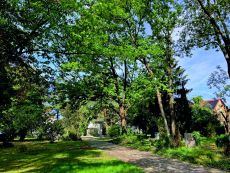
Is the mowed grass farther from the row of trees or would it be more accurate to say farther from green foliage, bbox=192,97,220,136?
green foliage, bbox=192,97,220,136

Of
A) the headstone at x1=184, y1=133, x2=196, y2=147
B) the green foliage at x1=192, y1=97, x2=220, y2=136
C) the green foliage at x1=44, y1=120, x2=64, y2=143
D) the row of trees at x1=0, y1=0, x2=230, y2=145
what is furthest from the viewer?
the green foliage at x1=44, y1=120, x2=64, y2=143

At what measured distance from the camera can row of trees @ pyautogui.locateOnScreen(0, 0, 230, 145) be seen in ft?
48.8

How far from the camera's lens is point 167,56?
1196 inches

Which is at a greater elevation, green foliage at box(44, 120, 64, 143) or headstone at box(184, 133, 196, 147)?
green foliage at box(44, 120, 64, 143)

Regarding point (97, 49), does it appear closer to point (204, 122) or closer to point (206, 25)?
point (206, 25)

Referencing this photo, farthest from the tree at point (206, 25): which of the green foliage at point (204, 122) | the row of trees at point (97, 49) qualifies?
the green foliage at point (204, 122)

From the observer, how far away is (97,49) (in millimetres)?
20609

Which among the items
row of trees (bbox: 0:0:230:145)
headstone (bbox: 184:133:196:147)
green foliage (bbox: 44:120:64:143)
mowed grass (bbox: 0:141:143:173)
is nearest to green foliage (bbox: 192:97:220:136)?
row of trees (bbox: 0:0:230:145)

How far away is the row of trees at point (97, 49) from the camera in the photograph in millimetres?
14867

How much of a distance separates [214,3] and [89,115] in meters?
47.0

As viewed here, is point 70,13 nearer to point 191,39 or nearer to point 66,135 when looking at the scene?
point 191,39

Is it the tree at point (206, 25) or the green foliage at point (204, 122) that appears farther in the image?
the green foliage at point (204, 122)

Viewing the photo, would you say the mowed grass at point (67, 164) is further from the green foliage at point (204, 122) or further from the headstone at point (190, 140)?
the green foliage at point (204, 122)

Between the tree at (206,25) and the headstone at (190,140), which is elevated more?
the tree at (206,25)
